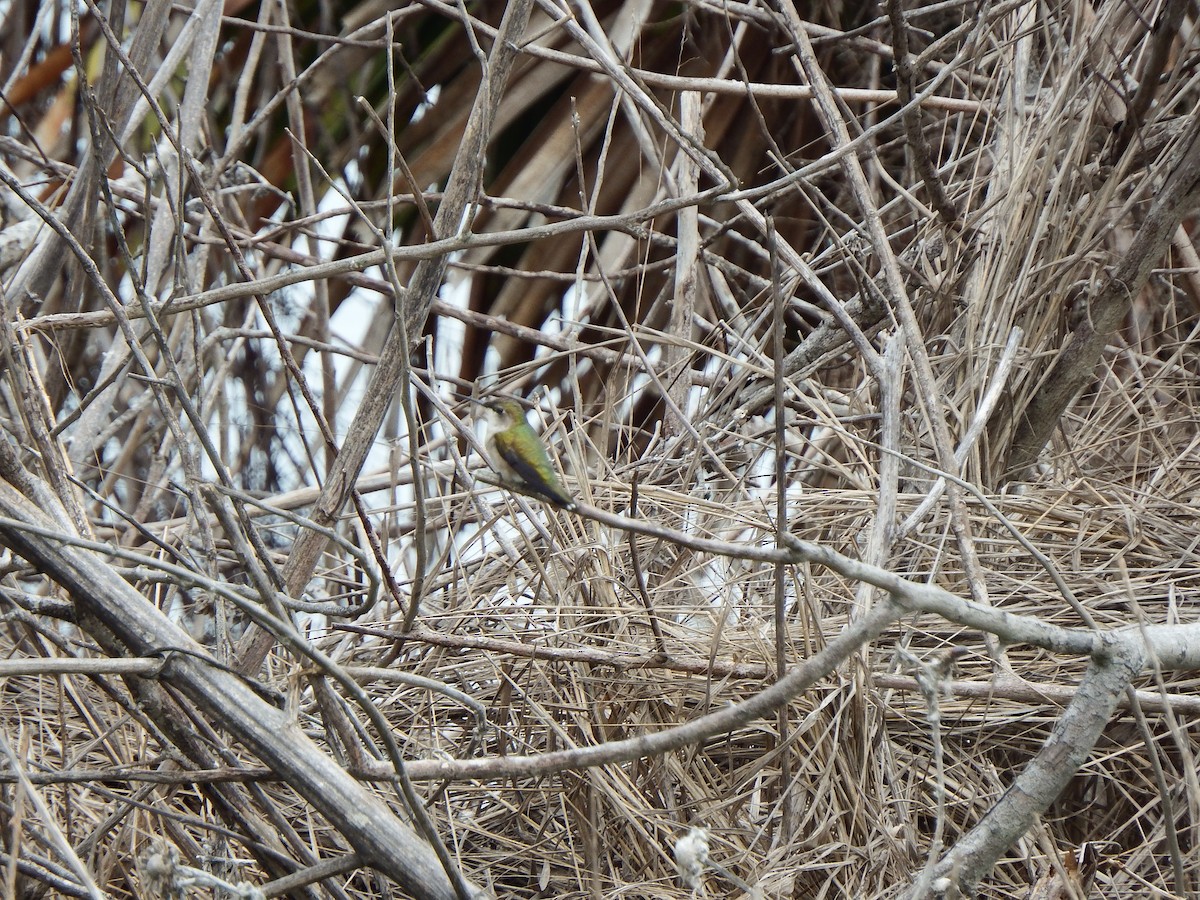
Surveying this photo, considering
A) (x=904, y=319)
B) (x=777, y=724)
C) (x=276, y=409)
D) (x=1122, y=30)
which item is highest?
(x=1122, y=30)

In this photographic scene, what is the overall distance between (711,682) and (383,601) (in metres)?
0.91

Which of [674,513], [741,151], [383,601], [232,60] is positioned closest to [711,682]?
[674,513]

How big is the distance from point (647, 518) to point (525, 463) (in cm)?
42

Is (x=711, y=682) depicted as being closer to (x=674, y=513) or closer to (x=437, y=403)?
(x=674, y=513)

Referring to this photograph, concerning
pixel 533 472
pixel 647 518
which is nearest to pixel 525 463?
pixel 533 472

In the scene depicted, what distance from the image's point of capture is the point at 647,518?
2701mm

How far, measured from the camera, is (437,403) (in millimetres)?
2379

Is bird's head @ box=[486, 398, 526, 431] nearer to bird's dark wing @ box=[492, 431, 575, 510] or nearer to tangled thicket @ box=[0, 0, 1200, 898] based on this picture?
tangled thicket @ box=[0, 0, 1200, 898]

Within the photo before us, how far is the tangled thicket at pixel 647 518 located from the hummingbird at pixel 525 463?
7 centimetres

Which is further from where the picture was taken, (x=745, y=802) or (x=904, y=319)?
(x=904, y=319)

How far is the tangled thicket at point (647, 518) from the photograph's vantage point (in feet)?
6.17

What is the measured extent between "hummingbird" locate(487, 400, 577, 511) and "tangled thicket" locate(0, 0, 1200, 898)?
0.22 feet

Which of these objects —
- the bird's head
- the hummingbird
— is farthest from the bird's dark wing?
the bird's head

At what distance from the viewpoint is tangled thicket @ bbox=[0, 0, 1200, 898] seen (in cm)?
188
